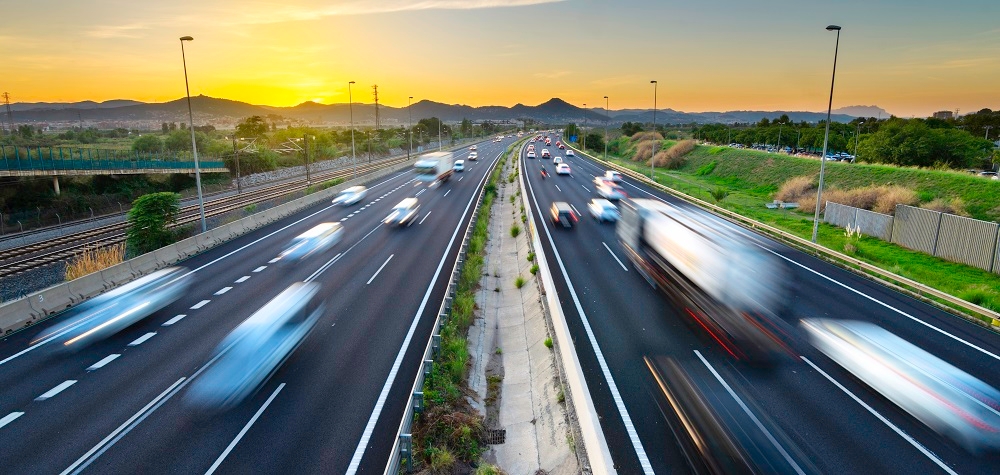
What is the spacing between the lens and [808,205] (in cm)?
3725

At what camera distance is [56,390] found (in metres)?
11.9

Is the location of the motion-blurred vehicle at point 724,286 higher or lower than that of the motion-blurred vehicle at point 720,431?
Result: higher

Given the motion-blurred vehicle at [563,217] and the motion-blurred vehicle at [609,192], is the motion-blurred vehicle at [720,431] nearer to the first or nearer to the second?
the motion-blurred vehicle at [563,217]

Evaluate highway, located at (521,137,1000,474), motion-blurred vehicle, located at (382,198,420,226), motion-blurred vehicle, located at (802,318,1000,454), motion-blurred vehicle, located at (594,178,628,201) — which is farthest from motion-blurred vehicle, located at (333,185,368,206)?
motion-blurred vehicle, located at (802,318,1000,454)

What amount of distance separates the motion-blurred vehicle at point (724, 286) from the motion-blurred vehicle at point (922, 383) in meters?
1.55

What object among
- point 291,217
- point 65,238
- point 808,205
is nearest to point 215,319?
point 291,217

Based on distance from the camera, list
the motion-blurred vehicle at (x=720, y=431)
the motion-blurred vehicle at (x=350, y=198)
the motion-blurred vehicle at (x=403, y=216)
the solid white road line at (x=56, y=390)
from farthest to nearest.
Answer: the motion-blurred vehicle at (x=350, y=198)
the motion-blurred vehicle at (x=403, y=216)
the solid white road line at (x=56, y=390)
the motion-blurred vehicle at (x=720, y=431)

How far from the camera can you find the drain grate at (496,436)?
11.3 meters

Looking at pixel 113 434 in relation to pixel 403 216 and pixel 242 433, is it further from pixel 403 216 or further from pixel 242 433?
pixel 403 216

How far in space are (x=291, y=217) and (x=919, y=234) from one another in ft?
123

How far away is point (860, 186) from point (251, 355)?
4443cm

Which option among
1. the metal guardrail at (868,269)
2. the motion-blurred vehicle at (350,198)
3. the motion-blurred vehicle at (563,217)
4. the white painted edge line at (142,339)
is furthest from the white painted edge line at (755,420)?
the motion-blurred vehicle at (350,198)

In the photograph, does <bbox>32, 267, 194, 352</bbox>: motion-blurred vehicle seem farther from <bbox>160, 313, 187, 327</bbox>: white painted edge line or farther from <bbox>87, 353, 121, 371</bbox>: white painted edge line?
<bbox>87, 353, 121, 371</bbox>: white painted edge line

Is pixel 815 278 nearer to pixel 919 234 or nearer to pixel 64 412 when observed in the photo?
pixel 919 234
